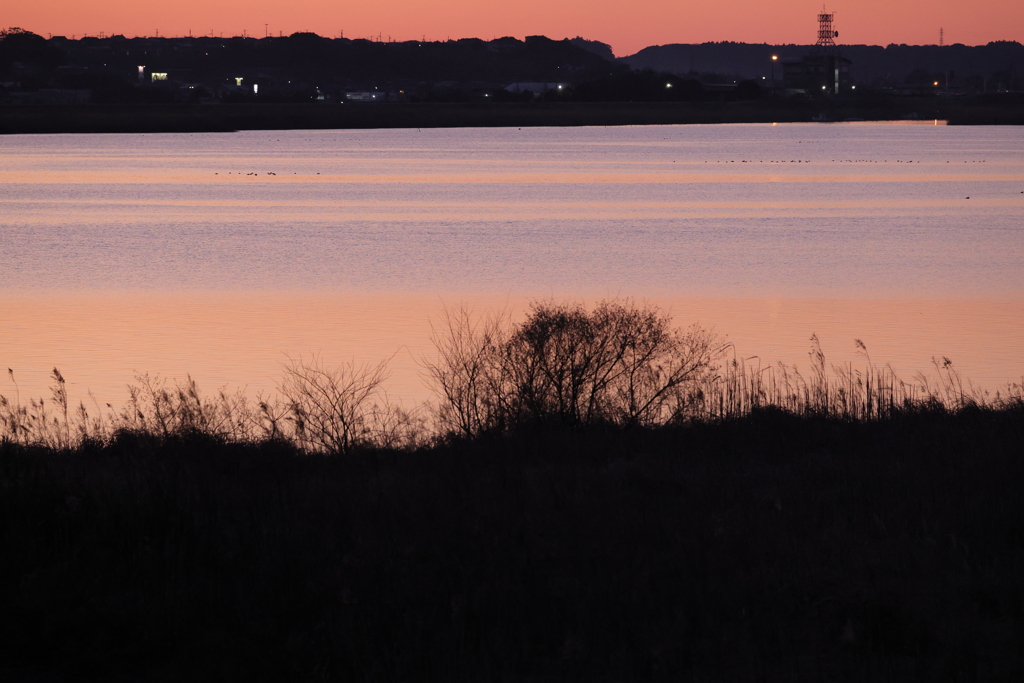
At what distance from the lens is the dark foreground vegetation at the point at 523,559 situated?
7059 millimetres

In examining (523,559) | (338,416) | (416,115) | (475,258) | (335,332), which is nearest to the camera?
(523,559)

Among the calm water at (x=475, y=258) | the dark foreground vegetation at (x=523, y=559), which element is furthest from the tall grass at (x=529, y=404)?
the calm water at (x=475, y=258)

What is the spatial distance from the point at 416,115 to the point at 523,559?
172146 mm

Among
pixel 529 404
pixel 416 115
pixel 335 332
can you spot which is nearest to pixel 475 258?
pixel 335 332

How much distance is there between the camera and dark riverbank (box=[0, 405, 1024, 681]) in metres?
7.03

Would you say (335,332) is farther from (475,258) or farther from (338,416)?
(475,258)

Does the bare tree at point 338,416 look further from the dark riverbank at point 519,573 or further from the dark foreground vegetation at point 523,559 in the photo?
the dark riverbank at point 519,573

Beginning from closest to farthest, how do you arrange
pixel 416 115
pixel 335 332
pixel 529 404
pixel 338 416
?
pixel 529 404 < pixel 338 416 < pixel 335 332 < pixel 416 115

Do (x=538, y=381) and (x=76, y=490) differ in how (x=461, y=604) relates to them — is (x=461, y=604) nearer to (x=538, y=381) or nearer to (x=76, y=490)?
(x=76, y=490)

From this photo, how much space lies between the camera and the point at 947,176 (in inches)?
2785

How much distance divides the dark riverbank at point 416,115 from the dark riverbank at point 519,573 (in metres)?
144

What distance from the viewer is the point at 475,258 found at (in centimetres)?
3644

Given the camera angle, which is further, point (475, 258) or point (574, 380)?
point (475, 258)

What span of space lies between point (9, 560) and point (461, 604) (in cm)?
303
